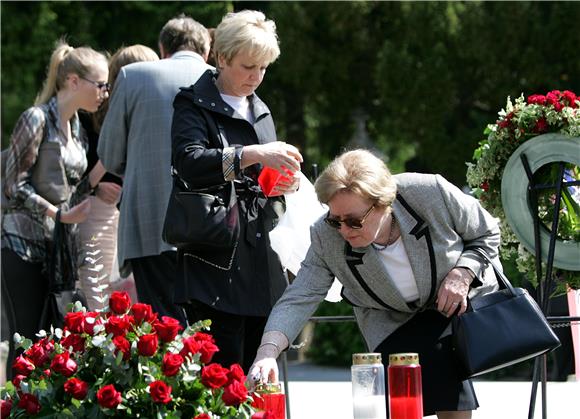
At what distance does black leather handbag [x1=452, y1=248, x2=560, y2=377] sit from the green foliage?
674cm

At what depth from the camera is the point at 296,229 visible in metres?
4.38

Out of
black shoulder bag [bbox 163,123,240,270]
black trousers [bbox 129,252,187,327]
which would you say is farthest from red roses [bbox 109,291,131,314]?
black trousers [bbox 129,252,187,327]

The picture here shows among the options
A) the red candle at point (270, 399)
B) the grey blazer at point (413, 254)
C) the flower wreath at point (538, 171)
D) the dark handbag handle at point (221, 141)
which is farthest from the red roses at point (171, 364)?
the flower wreath at point (538, 171)

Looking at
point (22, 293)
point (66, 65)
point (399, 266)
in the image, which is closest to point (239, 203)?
point (399, 266)

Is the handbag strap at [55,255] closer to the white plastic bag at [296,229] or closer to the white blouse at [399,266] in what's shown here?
the white plastic bag at [296,229]

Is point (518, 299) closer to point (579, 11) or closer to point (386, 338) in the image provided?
point (386, 338)

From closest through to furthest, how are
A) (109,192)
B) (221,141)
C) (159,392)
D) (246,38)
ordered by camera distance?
(159,392), (246,38), (221,141), (109,192)

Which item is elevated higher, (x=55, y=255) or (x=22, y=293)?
(x=55, y=255)

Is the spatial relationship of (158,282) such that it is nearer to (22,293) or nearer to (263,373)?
(22,293)

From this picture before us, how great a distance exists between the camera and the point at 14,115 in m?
14.7

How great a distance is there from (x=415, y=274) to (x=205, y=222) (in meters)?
0.76

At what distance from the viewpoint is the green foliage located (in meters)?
10.5

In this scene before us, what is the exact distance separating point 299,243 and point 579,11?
7.87 meters

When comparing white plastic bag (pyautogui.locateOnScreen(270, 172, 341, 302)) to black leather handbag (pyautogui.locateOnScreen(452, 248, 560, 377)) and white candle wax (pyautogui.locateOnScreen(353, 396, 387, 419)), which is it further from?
white candle wax (pyautogui.locateOnScreen(353, 396, 387, 419))
